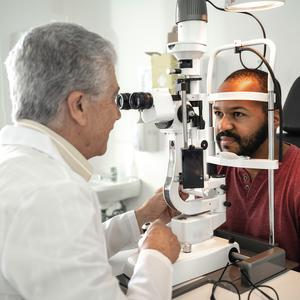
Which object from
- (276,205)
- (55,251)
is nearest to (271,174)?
(276,205)

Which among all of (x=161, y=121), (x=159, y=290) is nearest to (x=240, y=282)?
(x=159, y=290)

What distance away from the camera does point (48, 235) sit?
2.27ft

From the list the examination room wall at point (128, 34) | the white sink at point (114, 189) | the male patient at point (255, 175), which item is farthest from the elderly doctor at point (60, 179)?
the white sink at point (114, 189)

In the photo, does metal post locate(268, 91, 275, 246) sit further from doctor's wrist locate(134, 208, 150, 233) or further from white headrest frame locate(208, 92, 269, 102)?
doctor's wrist locate(134, 208, 150, 233)

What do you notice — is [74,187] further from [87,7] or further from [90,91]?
[87,7]

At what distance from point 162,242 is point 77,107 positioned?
0.40 m

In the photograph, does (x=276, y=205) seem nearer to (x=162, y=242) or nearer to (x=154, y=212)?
(x=154, y=212)

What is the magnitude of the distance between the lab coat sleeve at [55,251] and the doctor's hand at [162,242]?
0.78 ft

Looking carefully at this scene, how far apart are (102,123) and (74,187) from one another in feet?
0.83

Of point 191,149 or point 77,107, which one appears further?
point 191,149

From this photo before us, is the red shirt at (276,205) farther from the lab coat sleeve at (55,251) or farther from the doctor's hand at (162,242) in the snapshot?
the lab coat sleeve at (55,251)

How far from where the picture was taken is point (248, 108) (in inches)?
56.2

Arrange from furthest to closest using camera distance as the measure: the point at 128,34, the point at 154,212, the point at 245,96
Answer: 1. the point at 128,34
2. the point at 154,212
3. the point at 245,96

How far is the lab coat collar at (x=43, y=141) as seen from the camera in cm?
82
